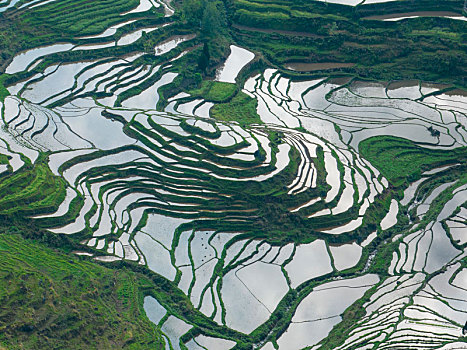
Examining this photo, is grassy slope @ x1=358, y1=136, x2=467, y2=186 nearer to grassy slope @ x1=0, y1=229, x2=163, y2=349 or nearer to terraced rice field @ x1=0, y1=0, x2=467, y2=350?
terraced rice field @ x1=0, y1=0, x2=467, y2=350

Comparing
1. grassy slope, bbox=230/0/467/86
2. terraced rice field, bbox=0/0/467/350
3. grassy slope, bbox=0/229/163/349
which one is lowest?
grassy slope, bbox=0/229/163/349

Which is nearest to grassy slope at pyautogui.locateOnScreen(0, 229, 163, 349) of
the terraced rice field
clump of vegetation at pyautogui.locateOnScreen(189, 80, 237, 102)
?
the terraced rice field

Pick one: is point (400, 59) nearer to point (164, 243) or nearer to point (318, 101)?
point (318, 101)

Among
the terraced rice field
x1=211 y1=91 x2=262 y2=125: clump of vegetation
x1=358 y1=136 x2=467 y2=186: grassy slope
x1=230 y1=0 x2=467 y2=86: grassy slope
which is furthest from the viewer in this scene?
x1=230 y1=0 x2=467 y2=86: grassy slope

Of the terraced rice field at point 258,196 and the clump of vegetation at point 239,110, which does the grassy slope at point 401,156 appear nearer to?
the terraced rice field at point 258,196

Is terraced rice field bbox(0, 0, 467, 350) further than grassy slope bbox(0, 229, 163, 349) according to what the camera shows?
Yes

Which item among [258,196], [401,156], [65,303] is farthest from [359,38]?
[65,303]
